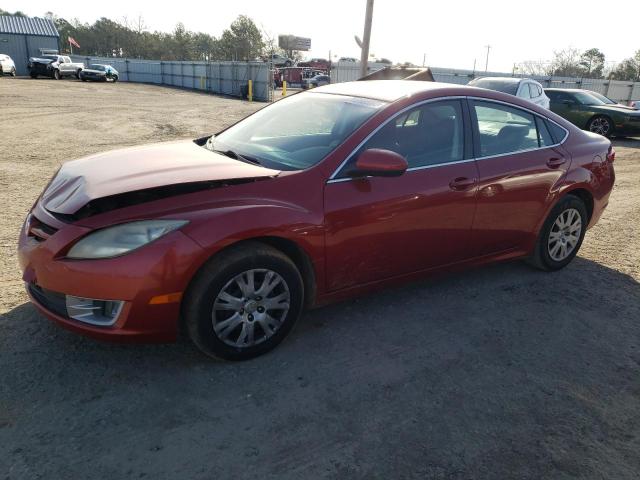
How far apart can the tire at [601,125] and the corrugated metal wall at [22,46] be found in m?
50.6

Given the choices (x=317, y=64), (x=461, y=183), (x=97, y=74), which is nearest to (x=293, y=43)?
(x=317, y=64)

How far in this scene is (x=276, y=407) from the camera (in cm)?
270

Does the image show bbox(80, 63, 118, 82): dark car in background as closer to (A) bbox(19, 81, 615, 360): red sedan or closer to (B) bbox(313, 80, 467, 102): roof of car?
(A) bbox(19, 81, 615, 360): red sedan

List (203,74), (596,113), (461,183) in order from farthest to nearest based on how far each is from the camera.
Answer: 1. (203,74)
2. (596,113)
3. (461,183)

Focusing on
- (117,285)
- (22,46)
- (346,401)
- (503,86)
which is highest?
(22,46)

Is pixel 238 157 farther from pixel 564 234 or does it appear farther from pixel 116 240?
pixel 564 234

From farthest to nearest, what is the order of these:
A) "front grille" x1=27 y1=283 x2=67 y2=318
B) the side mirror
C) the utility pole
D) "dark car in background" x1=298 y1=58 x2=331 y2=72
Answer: "dark car in background" x1=298 y1=58 x2=331 y2=72 < the utility pole < the side mirror < "front grille" x1=27 y1=283 x2=67 y2=318

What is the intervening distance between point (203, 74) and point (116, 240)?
122ft

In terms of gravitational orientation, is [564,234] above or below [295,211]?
below

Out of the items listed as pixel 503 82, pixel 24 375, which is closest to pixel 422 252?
pixel 24 375

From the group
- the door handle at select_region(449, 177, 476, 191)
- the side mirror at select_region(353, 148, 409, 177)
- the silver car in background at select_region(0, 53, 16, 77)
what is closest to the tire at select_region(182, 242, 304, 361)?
the side mirror at select_region(353, 148, 409, 177)

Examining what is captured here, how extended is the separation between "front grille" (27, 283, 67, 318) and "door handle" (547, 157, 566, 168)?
12.5ft

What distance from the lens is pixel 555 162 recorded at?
4.36m

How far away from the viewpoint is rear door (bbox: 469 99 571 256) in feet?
12.9
